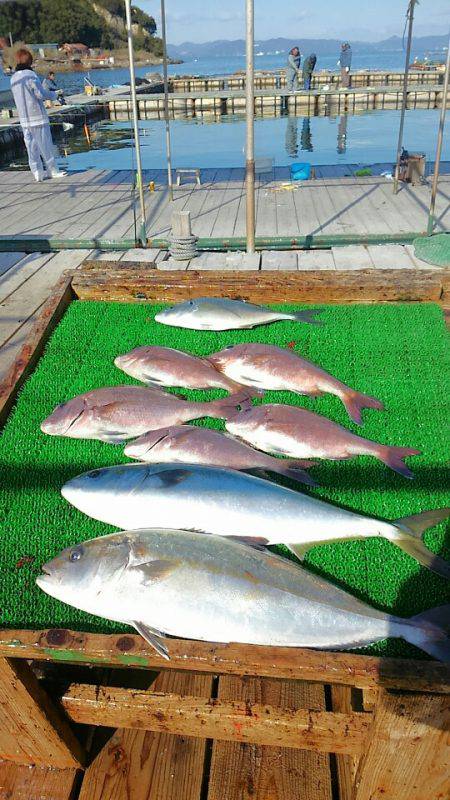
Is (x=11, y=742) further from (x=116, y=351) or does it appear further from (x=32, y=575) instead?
(x=116, y=351)

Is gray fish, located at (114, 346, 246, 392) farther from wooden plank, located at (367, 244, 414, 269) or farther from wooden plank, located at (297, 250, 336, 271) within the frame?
wooden plank, located at (367, 244, 414, 269)

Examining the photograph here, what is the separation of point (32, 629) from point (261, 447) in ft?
4.17

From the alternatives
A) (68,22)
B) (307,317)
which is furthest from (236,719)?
(68,22)

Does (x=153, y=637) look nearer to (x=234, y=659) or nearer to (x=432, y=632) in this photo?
(x=234, y=659)

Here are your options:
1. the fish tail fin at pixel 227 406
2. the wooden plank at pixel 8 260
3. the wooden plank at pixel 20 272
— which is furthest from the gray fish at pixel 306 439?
the wooden plank at pixel 8 260

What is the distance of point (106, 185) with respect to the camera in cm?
1204

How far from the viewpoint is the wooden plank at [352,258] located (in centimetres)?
586

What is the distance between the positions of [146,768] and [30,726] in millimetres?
688

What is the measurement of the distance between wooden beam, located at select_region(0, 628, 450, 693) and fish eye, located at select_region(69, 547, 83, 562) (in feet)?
0.81

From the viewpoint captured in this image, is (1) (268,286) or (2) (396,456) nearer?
(2) (396,456)

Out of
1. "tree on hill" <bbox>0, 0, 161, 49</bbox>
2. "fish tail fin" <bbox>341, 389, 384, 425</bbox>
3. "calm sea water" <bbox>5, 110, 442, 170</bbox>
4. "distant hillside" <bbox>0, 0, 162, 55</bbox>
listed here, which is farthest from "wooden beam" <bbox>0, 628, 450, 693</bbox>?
"tree on hill" <bbox>0, 0, 161, 49</bbox>

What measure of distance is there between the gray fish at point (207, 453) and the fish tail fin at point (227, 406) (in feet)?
0.83

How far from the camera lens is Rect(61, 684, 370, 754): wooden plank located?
78.5 inches

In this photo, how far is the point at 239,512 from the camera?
2.12 m
